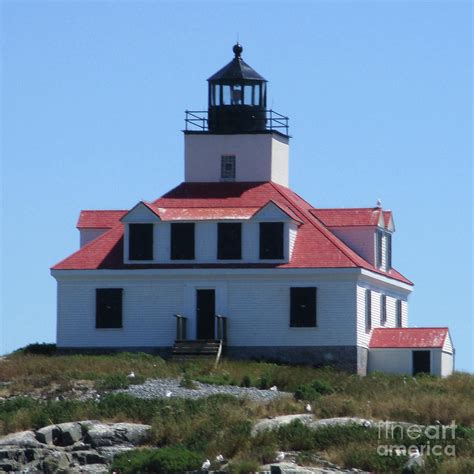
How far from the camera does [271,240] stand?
56719mm

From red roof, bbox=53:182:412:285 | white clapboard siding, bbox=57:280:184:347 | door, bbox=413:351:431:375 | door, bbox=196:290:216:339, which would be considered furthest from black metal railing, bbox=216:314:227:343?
door, bbox=413:351:431:375

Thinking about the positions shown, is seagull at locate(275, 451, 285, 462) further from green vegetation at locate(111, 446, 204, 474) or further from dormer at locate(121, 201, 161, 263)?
dormer at locate(121, 201, 161, 263)

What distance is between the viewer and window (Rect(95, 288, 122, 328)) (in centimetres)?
5722

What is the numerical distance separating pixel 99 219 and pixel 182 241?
4.31 meters

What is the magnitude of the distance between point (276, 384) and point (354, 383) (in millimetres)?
2169

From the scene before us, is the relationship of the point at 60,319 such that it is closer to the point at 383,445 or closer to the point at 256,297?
the point at 256,297

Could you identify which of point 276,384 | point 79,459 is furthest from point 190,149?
point 79,459

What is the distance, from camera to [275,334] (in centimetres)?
5631

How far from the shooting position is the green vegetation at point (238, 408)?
138 feet

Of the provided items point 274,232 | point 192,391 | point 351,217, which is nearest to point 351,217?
point 351,217

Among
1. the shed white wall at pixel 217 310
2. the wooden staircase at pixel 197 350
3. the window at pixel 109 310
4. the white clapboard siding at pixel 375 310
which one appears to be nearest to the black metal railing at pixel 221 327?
the shed white wall at pixel 217 310

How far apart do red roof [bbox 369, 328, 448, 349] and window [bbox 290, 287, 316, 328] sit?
91.7 inches

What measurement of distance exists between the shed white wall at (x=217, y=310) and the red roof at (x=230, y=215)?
1.52ft

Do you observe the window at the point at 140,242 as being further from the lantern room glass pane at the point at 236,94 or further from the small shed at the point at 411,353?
the small shed at the point at 411,353
